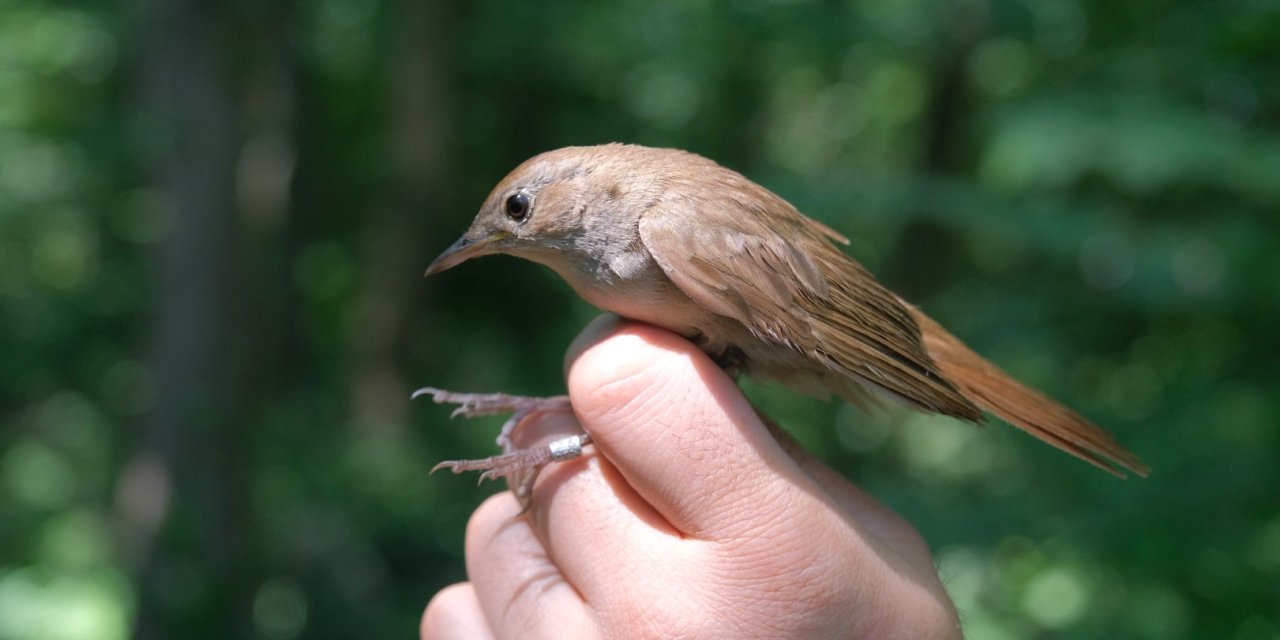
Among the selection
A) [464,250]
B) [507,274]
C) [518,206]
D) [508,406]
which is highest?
[518,206]

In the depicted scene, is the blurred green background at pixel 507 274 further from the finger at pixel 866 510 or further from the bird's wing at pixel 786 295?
the finger at pixel 866 510

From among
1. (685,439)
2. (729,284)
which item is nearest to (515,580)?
(685,439)

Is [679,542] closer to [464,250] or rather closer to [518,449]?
[518,449]

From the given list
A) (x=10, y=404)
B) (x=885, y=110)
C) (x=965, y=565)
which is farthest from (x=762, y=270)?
(x=10, y=404)

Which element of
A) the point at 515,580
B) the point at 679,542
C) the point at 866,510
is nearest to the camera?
the point at 679,542

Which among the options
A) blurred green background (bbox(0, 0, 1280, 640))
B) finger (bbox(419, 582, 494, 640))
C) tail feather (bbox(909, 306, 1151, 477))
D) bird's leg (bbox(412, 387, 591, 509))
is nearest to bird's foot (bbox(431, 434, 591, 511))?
bird's leg (bbox(412, 387, 591, 509))

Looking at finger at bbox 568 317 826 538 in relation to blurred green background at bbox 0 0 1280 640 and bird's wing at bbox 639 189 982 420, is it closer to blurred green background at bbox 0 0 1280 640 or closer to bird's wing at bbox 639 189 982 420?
bird's wing at bbox 639 189 982 420

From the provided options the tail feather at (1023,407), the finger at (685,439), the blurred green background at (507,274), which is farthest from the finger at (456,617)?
the blurred green background at (507,274)

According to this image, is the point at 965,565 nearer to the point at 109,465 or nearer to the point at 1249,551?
the point at 1249,551
